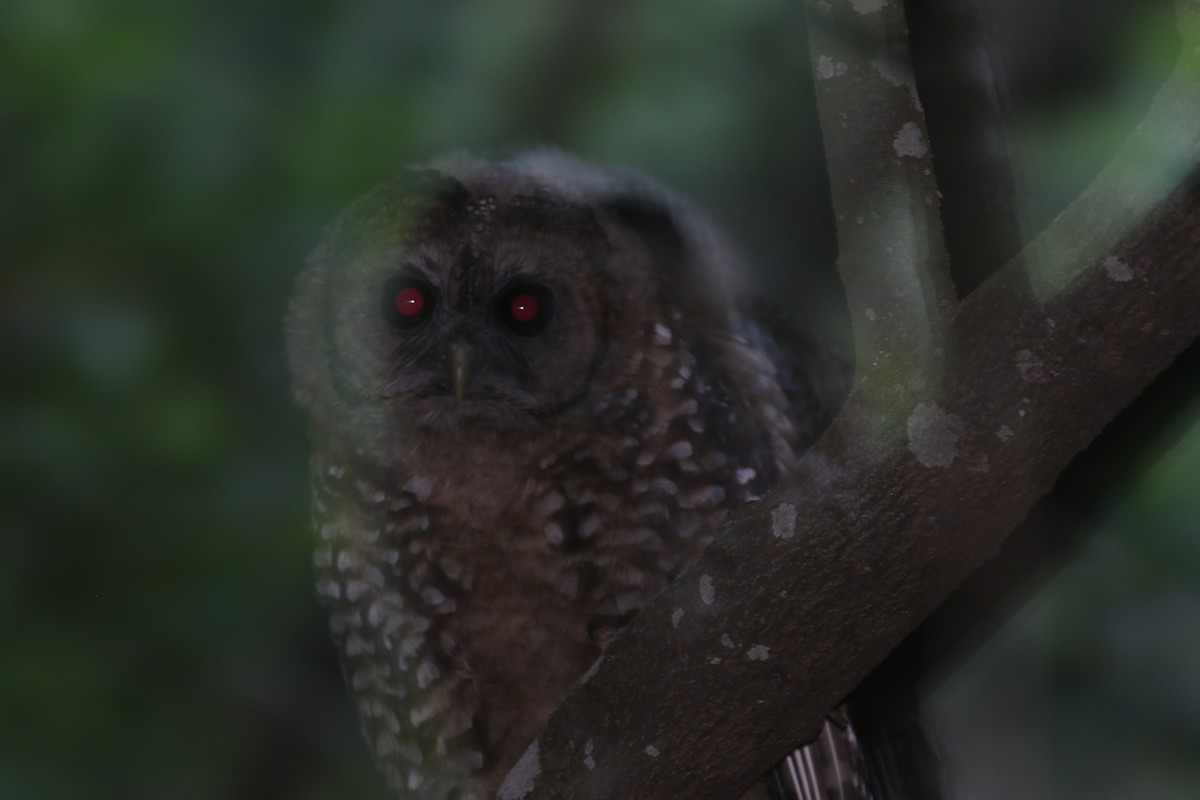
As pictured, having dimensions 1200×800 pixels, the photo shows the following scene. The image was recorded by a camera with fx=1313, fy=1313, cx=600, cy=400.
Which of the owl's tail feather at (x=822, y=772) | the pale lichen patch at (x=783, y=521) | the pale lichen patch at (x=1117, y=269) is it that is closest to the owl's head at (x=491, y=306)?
the owl's tail feather at (x=822, y=772)

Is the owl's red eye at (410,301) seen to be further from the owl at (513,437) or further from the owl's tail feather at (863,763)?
the owl's tail feather at (863,763)

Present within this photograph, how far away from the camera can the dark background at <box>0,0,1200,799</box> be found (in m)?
1.16

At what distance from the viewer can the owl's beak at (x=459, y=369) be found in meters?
1.70

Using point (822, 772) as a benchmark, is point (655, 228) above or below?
above

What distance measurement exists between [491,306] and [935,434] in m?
0.85

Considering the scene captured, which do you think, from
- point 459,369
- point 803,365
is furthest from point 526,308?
point 803,365

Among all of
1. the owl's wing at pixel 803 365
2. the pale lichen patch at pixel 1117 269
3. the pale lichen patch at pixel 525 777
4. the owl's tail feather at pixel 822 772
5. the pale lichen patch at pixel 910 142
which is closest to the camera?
the pale lichen patch at pixel 1117 269

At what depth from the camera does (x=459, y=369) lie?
171 centimetres

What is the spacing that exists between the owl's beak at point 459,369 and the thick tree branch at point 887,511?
0.56 meters

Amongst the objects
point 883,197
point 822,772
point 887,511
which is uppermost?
point 883,197

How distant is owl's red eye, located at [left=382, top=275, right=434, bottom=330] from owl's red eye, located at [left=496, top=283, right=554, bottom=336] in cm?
10

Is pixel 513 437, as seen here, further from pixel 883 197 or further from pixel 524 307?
pixel 883 197

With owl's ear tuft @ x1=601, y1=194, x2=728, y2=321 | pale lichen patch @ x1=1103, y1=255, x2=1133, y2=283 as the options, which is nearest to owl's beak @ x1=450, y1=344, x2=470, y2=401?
owl's ear tuft @ x1=601, y1=194, x2=728, y2=321

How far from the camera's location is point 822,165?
1.58 m
